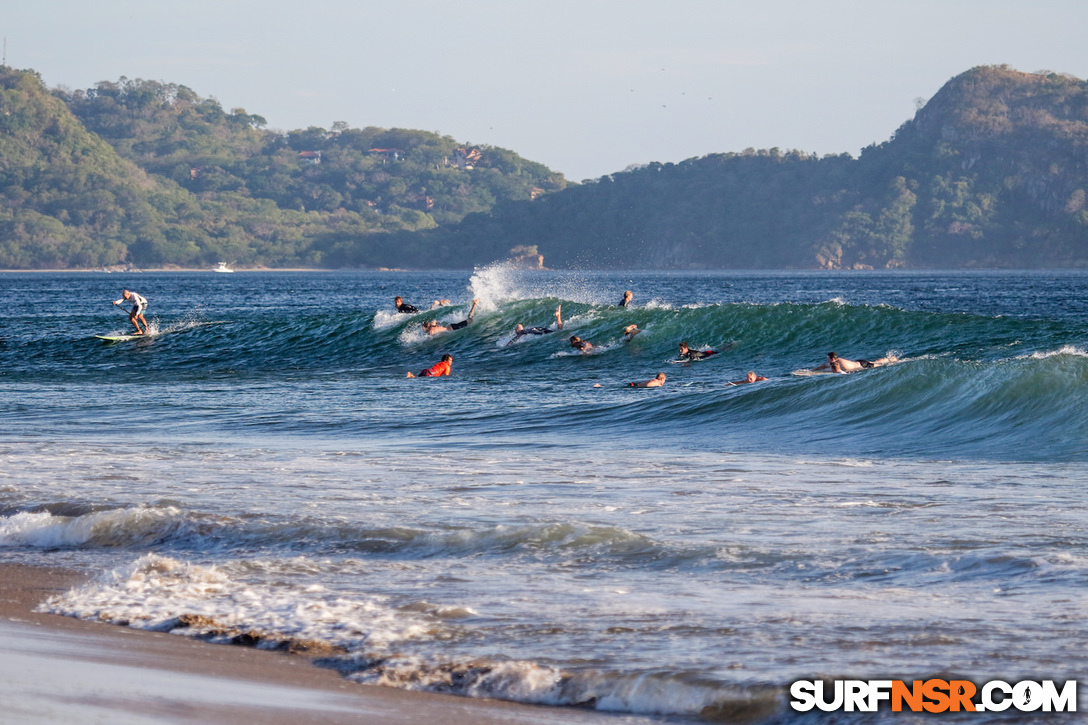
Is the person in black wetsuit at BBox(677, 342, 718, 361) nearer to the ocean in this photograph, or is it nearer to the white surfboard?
the ocean

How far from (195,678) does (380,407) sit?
1268cm

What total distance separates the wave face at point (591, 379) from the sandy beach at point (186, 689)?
8104mm

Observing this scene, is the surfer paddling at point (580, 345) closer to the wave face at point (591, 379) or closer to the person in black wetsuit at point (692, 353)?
the wave face at point (591, 379)

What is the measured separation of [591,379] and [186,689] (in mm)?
17711

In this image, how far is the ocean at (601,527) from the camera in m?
5.59

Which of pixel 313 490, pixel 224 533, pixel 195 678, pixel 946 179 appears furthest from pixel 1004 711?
pixel 946 179

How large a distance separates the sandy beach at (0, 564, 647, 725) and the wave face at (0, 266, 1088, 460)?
810cm

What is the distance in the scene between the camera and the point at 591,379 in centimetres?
2269

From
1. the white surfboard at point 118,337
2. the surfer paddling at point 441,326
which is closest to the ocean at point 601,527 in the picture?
A: the surfer paddling at point 441,326

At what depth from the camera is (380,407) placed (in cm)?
1802

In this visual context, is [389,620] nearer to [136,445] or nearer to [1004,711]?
[1004,711]

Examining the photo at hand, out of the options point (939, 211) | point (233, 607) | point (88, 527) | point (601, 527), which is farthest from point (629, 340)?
point (939, 211)

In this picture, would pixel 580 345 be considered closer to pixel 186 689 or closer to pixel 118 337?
pixel 118 337

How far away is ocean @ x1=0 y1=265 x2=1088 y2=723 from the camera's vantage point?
18.3ft
